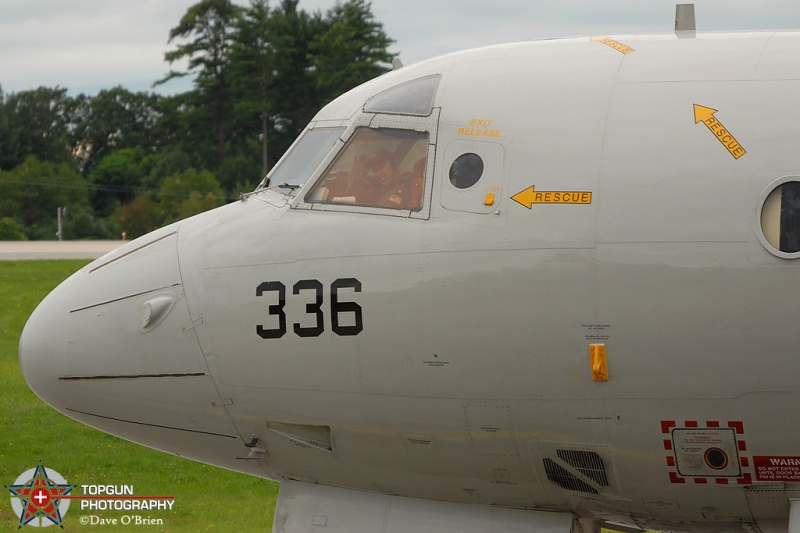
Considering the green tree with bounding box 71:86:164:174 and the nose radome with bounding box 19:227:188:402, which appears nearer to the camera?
the nose radome with bounding box 19:227:188:402

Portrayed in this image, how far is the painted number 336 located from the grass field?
720 centimetres

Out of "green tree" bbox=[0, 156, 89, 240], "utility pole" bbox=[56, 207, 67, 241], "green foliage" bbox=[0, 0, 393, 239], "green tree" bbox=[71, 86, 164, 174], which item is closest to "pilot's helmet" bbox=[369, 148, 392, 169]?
"green foliage" bbox=[0, 0, 393, 239]

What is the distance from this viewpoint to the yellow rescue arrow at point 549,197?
23.9 feet

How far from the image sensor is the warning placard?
719cm

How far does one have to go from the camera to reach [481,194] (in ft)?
24.9

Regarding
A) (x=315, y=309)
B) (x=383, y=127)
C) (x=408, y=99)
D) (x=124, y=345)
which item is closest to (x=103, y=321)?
(x=124, y=345)

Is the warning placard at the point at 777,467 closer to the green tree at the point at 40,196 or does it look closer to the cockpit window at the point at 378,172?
the cockpit window at the point at 378,172

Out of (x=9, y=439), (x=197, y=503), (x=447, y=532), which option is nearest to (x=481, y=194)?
(x=447, y=532)

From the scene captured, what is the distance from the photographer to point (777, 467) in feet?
23.7

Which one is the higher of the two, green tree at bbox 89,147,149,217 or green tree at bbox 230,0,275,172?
green tree at bbox 230,0,275,172

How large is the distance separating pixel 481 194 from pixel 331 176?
126cm

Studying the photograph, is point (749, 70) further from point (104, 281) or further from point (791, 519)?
point (104, 281)

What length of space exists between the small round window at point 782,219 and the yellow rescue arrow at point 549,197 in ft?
3.67

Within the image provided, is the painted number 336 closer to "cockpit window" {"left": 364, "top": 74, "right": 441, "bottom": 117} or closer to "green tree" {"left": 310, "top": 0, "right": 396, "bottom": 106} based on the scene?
"cockpit window" {"left": 364, "top": 74, "right": 441, "bottom": 117}
